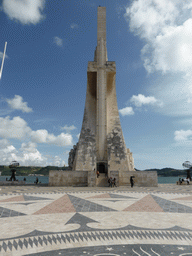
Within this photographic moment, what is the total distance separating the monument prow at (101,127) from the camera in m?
23.0

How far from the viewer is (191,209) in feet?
24.1

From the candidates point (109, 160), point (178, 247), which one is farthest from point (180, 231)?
point (109, 160)

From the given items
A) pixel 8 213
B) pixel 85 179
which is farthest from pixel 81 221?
pixel 85 179

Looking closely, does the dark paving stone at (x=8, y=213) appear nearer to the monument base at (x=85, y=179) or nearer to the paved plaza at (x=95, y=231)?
the paved plaza at (x=95, y=231)

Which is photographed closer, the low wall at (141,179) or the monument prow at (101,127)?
the low wall at (141,179)

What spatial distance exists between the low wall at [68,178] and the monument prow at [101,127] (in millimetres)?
3851

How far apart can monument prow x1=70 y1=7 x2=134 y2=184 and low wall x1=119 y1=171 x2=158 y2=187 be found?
2.98 metres

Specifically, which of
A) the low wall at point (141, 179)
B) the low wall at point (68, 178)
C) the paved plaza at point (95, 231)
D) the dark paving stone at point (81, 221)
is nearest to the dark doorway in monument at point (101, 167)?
the low wall at point (141, 179)

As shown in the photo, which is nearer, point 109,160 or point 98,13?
point 109,160

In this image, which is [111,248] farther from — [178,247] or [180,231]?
[180,231]

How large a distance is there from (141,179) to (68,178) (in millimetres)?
7443

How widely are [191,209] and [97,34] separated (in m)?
28.5

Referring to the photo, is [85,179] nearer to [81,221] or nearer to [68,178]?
[68,178]

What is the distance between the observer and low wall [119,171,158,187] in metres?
17.9
